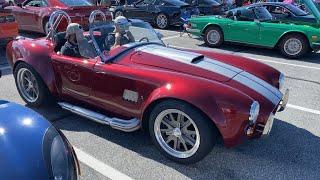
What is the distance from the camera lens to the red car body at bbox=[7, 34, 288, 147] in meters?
3.12

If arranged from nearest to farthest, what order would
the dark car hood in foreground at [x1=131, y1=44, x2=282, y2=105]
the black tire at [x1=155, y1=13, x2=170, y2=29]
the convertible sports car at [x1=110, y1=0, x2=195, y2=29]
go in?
the dark car hood in foreground at [x1=131, y1=44, x2=282, y2=105] → the convertible sports car at [x1=110, y1=0, x2=195, y2=29] → the black tire at [x1=155, y1=13, x2=170, y2=29]

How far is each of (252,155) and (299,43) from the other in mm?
5603

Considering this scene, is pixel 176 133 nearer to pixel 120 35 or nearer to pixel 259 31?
pixel 120 35

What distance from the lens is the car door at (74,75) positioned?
13.1 feet

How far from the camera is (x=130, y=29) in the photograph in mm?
4559

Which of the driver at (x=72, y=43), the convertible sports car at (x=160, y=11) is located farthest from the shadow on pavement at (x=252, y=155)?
the convertible sports car at (x=160, y=11)

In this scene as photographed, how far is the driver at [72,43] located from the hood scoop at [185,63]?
2.80ft

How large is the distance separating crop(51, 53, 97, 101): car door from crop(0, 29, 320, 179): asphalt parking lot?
454 millimetres

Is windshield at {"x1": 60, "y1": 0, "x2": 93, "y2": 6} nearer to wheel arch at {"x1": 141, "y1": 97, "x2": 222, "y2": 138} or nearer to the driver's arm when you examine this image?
the driver's arm

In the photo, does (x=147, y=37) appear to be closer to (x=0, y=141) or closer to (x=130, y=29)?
(x=130, y=29)

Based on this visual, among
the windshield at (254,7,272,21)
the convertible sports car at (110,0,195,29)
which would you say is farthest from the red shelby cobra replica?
the convertible sports car at (110,0,195,29)

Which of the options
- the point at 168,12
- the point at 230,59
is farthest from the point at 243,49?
the point at 230,59

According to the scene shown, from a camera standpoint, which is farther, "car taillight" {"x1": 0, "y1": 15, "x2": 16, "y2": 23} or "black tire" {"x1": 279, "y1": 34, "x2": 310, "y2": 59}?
"black tire" {"x1": 279, "y1": 34, "x2": 310, "y2": 59}

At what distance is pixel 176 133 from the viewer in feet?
11.3
